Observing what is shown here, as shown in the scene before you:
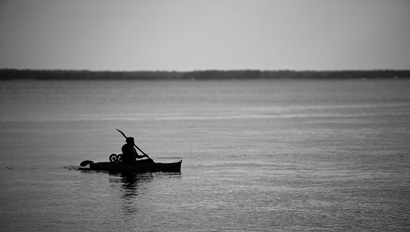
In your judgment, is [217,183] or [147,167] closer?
[217,183]

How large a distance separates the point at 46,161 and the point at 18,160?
1420mm

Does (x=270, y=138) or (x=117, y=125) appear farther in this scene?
(x=117, y=125)

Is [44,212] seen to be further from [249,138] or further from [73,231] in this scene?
[249,138]

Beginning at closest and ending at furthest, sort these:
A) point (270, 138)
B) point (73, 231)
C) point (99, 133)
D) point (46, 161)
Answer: point (73, 231), point (46, 161), point (270, 138), point (99, 133)

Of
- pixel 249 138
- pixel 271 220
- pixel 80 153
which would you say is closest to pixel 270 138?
pixel 249 138

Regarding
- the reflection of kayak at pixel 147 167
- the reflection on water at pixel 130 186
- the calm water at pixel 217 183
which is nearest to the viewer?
the calm water at pixel 217 183

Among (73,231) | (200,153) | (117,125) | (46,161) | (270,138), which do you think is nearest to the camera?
(73,231)

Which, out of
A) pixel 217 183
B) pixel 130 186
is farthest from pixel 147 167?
pixel 217 183

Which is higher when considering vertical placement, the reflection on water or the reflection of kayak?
the reflection of kayak

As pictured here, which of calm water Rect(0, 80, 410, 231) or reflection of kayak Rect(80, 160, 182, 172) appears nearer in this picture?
calm water Rect(0, 80, 410, 231)

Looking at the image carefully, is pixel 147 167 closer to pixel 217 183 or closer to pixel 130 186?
pixel 130 186

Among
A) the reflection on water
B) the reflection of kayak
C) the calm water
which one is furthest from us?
the reflection of kayak

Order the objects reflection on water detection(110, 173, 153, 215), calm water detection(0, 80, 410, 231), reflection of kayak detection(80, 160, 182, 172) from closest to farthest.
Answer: calm water detection(0, 80, 410, 231), reflection on water detection(110, 173, 153, 215), reflection of kayak detection(80, 160, 182, 172)

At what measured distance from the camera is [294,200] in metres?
21.3
